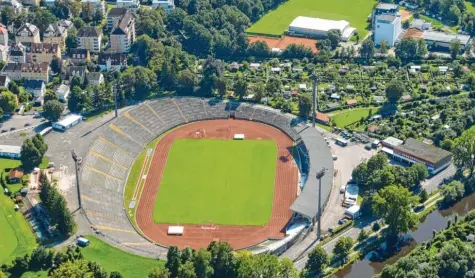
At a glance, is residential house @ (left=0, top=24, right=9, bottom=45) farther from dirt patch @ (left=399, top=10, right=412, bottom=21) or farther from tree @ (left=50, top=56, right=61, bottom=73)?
dirt patch @ (left=399, top=10, right=412, bottom=21)

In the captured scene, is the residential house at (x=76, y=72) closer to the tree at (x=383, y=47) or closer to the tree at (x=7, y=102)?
the tree at (x=7, y=102)

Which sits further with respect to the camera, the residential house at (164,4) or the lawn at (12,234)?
the residential house at (164,4)

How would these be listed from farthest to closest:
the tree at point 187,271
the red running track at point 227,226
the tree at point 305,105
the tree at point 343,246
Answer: the tree at point 305,105
the red running track at point 227,226
the tree at point 343,246
the tree at point 187,271

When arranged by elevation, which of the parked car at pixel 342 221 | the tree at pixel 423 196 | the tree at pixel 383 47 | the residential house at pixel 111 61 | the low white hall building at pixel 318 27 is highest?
the low white hall building at pixel 318 27

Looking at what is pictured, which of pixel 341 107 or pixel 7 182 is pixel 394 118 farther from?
pixel 7 182

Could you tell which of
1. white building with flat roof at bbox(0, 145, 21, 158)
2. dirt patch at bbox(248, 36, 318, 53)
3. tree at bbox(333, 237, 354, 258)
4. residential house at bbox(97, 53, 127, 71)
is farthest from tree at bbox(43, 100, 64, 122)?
dirt patch at bbox(248, 36, 318, 53)

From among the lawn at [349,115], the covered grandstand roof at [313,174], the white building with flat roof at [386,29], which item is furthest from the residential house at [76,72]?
the white building with flat roof at [386,29]

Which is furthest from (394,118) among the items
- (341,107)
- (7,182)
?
(7,182)

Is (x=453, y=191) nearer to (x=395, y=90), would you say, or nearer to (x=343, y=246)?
(x=343, y=246)
